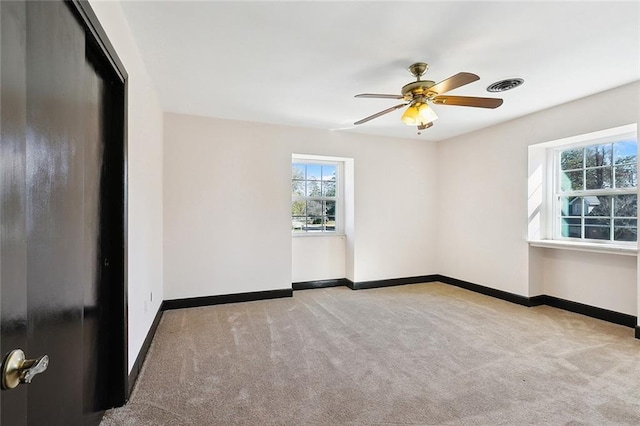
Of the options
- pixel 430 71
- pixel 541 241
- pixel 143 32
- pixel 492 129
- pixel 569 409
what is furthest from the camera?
pixel 492 129

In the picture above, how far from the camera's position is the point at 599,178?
3645mm

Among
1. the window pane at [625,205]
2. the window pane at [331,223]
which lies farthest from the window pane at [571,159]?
the window pane at [331,223]

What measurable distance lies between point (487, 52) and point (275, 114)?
7.88 ft

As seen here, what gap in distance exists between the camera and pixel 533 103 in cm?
358

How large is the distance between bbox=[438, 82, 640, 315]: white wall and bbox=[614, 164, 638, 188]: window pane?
0.57m

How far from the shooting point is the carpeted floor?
6.22 ft

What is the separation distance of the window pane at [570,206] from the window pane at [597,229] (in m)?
0.16

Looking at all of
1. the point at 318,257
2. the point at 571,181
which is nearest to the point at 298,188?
the point at 318,257

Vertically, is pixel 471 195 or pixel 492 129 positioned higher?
pixel 492 129

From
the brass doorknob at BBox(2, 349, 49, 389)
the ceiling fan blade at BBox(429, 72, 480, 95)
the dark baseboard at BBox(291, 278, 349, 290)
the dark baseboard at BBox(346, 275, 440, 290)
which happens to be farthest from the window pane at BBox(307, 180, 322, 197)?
the brass doorknob at BBox(2, 349, 49, 389)

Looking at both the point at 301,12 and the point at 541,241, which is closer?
the point at 301,12

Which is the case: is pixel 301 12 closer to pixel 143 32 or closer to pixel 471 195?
pixel 143 32

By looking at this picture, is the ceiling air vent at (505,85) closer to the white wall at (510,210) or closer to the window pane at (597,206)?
the white wall at (510,210)

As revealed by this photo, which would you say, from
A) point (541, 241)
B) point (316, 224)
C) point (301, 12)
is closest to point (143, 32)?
point (301, 12)
